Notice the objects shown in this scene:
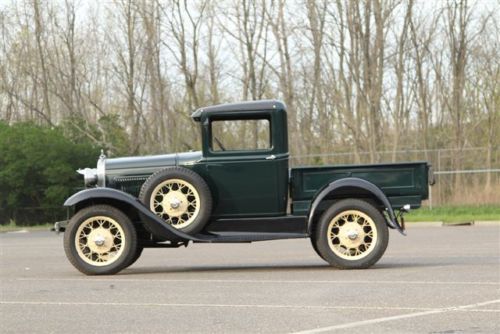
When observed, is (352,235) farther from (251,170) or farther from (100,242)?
(100,242)

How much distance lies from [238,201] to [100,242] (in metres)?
1.90

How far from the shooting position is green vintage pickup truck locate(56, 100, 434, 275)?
1398cm

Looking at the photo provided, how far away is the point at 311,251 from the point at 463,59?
22029 mm

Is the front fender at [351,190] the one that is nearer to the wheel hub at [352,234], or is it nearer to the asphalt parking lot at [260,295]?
the wheel hub at [352,234]

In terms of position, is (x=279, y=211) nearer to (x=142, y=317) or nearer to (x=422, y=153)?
(x=142, y=317)

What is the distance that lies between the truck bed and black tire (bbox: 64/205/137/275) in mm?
2252

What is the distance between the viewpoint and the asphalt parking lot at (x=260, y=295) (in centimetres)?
889

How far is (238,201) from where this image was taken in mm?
14391

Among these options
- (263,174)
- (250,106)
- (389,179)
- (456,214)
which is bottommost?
(456,214)

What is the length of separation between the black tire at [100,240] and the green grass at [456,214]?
17.3 meters

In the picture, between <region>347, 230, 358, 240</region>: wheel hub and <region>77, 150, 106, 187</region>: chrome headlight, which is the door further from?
<region>77, 150, 106, 187</region>: chrome headlight

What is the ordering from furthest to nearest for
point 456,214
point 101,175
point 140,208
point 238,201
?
point 456,214, point 101,175, point 238,201, point 140,208

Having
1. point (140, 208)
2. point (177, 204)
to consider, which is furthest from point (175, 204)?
point (140, 208)

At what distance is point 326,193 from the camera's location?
45.8ft
